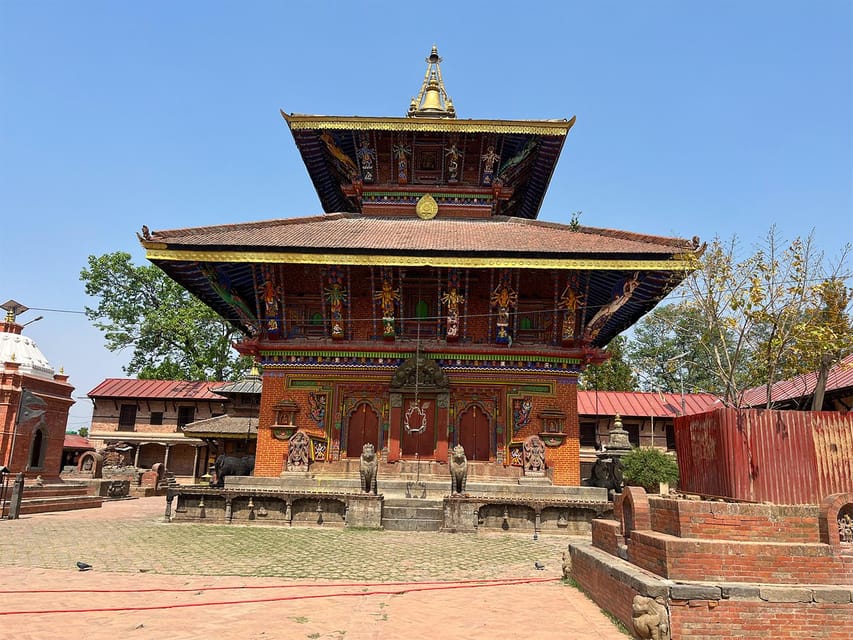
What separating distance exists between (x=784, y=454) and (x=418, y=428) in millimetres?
13507

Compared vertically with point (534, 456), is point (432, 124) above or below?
above

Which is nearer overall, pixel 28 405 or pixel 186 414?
pixel 28 405

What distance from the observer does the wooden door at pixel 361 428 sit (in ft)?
64.8

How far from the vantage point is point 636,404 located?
35.0 meters

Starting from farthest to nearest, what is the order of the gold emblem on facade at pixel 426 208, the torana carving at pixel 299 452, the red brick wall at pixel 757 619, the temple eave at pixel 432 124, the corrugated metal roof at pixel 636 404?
1. the corrugated metal roof at pixel 636 404
2. the gold emblem on facade at pixel 426 208
3. the temple eave at pixel 432 124
4. the torana carving at pixel 299 452
5. the red brick wall at pixel 757 619

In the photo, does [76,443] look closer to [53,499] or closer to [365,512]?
[53,499]

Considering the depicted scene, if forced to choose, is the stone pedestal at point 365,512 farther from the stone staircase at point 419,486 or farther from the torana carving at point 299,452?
the torana carving at point 299,452

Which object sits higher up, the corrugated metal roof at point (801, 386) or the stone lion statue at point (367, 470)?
the corrugated metal roof at point (801, 386)

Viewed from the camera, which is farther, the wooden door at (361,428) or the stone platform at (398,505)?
the wooden door at (361,428)

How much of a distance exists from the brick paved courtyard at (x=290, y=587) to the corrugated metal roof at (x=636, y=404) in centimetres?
2149

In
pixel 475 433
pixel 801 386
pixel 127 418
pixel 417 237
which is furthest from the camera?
pixel 127 418

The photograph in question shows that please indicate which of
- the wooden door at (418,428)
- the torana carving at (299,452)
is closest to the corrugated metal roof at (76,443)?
the torana carving at (299,452)

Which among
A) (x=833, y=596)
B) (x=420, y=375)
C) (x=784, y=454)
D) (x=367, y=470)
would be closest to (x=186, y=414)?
(x=420, y=375)

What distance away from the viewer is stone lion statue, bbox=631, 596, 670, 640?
5.63 meters
